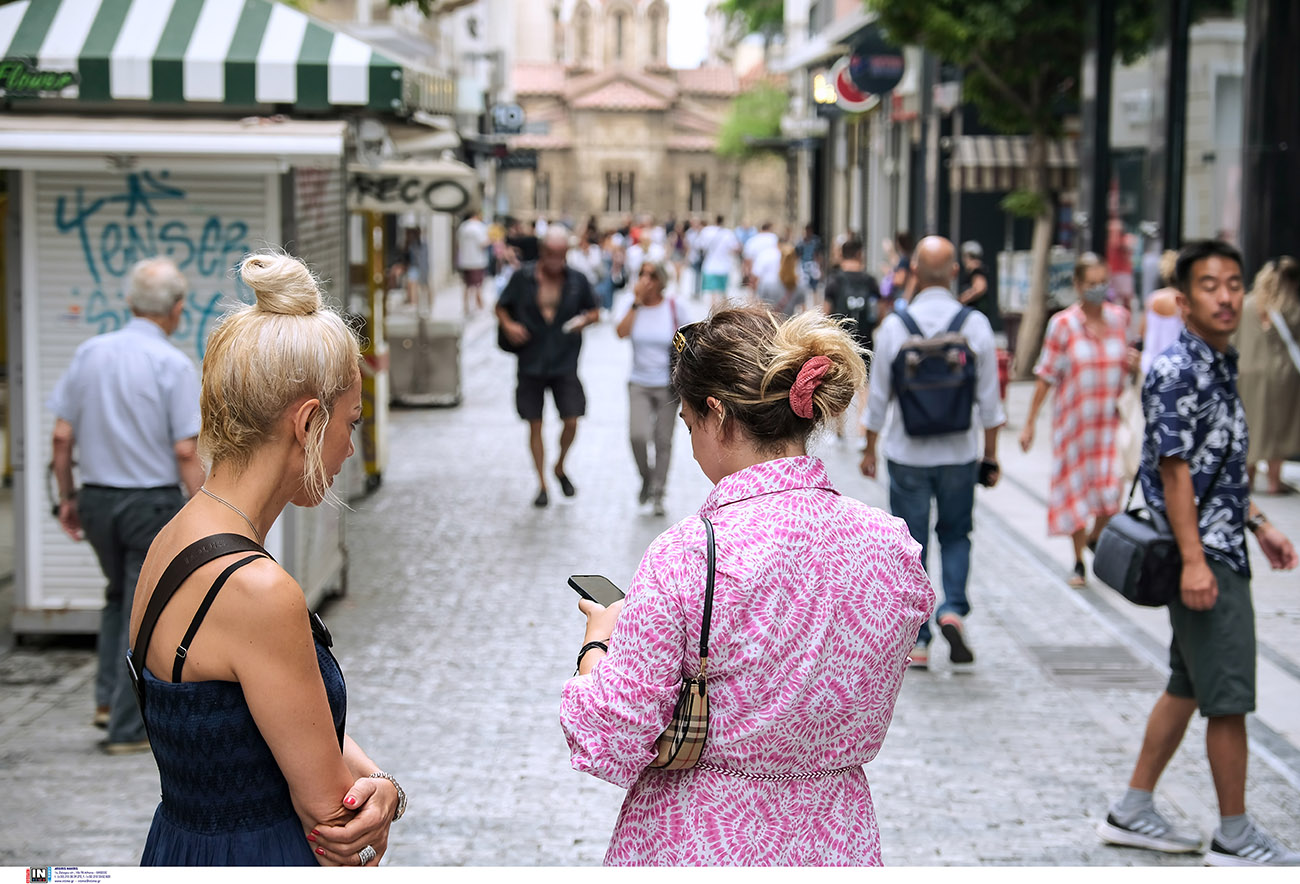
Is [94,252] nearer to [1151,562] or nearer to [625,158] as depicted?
[1151,562]

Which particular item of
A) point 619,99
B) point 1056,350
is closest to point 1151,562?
point 1056,350

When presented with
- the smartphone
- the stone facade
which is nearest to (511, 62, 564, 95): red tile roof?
the stone facade

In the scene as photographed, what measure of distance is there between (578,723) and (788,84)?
194 feet

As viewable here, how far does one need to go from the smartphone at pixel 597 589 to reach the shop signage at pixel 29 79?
203 inches

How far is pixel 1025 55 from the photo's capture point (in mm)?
18531

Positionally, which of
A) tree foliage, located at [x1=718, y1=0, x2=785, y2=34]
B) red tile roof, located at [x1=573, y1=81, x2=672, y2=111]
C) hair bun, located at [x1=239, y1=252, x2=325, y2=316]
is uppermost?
red tile roof, located at [x1=573, y1=81, x2=672, y2=111]

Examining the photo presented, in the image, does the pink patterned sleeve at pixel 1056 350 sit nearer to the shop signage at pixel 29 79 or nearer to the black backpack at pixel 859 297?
the black backpack at pixel 859 297

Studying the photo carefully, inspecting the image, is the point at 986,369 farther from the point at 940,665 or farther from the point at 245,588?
the point at 245,588

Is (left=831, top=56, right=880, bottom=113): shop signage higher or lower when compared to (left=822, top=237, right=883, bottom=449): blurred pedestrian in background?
higher

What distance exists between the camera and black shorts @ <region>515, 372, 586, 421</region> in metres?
11.2

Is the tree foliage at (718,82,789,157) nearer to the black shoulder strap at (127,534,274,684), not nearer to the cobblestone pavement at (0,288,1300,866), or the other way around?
the cobblestone pavement at (0,288,1300,866)

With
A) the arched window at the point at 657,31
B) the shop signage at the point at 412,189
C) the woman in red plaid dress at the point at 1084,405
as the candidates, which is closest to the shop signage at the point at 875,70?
the shop signage at the point at 412,189

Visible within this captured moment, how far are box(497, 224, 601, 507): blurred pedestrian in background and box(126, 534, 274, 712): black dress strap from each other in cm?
870

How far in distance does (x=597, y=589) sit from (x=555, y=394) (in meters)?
8.56
